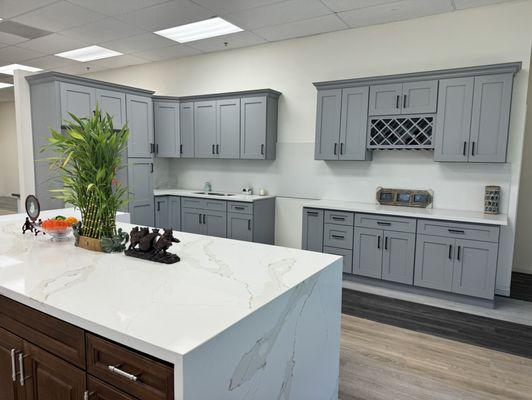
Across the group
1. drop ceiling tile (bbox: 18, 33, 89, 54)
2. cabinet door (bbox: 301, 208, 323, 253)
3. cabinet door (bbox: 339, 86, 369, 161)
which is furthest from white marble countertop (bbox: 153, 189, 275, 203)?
drop ceiling tile (bbox: 18, 33, 89, 54)

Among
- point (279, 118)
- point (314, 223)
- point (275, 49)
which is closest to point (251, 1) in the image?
point (275, 49)

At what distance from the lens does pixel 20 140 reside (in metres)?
4.68

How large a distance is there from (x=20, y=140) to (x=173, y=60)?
277 cm

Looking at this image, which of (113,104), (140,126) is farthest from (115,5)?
(140,126)

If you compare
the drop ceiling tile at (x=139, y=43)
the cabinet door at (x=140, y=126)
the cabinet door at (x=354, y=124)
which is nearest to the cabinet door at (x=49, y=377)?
the cabinet door at (x=354, y=124)

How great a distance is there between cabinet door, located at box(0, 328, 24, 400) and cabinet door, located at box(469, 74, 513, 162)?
13.3ft

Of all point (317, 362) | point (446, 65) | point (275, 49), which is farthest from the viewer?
point (275, 49)

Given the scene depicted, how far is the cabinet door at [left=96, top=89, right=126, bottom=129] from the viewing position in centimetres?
495

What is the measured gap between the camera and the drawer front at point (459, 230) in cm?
351

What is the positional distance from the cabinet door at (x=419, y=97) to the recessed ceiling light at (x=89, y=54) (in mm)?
4500

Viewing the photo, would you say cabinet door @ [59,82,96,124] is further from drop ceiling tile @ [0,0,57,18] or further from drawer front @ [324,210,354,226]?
drawer front @ [324,210,354,226]

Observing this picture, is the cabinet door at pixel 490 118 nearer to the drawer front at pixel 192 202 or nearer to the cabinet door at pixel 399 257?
the cabinet door at pixel 399 257

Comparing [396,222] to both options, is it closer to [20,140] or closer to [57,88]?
[57,88]

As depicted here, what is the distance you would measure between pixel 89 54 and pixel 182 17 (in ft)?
8.50
